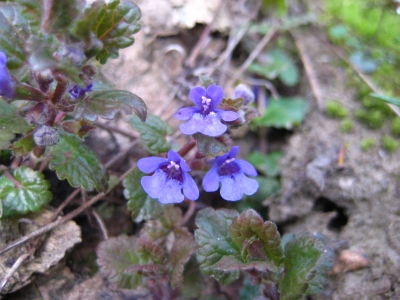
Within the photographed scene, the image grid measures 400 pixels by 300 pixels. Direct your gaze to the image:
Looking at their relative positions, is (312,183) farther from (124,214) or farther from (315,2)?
(315,2)

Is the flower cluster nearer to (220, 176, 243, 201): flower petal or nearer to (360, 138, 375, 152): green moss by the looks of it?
(220, 176, 243, 201): flower petal

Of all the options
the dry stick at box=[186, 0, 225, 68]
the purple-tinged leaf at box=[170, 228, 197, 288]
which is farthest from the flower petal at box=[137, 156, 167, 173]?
the dry stick at box=[186, 0, 225, 68]

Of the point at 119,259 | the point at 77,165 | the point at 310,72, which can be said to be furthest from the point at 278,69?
the point at 119,259

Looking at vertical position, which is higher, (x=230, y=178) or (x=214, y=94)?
(x=214, y=94)

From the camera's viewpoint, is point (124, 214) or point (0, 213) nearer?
point (0, 213)

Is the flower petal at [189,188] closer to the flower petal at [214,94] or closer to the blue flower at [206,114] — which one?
the blue flower at [206,114]

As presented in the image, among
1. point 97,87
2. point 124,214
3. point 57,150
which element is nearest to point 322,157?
point 124,214

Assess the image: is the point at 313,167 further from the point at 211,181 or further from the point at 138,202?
the point at 138,202
